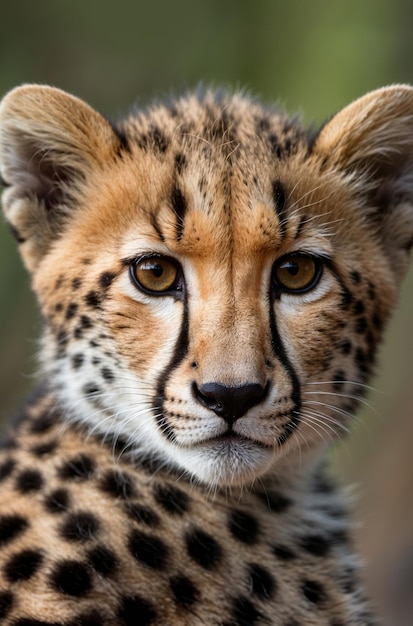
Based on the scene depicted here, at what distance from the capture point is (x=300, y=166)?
3459 millimetres

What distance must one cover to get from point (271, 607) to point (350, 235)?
1.34 m

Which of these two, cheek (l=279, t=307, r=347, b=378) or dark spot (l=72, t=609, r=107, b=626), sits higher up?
cheek (l=279, t=307, r=347, b=378)

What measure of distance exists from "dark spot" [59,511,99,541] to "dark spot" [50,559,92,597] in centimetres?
9

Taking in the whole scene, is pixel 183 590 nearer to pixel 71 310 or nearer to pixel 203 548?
pixel 203 548

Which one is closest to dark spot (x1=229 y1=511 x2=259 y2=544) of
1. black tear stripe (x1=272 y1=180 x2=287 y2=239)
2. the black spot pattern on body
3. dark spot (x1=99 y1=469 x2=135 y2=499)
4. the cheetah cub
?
the cheetah cub

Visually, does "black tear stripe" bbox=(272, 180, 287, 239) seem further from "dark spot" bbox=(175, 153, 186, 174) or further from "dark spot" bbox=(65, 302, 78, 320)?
"dark spot" bbox=(65, 302, 78, 320)

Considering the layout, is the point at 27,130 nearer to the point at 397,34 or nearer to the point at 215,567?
the point at 215,567

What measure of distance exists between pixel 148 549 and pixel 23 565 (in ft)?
1.29

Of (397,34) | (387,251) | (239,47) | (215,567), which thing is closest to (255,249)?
(387,251)

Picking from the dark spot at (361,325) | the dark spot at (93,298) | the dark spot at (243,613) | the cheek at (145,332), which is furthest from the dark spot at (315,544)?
the dark spot at (93,298)

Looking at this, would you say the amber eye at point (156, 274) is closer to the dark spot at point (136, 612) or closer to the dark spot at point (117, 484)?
the dark spot at point (117, 484)

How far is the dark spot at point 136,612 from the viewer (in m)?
2.91

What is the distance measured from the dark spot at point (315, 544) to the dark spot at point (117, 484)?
0.67m

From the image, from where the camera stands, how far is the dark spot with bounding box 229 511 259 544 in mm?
3283
